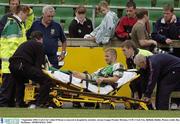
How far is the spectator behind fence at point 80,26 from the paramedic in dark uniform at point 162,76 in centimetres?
307

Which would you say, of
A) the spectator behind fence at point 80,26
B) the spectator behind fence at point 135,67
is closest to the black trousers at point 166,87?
the spectator behind fence at point 135,67

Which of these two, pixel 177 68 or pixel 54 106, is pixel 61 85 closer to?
pixel 54 106

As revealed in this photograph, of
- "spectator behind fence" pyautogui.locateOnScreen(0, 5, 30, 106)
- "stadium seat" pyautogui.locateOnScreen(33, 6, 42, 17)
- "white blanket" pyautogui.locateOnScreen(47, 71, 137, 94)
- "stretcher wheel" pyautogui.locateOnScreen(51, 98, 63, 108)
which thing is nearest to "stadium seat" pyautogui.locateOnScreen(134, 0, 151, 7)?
"stadium seat" pyautogui.locateOnScreen(33, 6, 42, 17)

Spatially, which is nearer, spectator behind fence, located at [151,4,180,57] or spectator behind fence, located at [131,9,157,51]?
spectator behind fence, located at [131,9,157,51]

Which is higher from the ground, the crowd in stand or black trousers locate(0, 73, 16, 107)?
the crowd in stand

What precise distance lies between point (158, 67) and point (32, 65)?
2.22 m

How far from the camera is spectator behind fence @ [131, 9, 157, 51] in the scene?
14.3 metres

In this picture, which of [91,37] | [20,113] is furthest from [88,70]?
[20,113]

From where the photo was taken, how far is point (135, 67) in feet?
45.9

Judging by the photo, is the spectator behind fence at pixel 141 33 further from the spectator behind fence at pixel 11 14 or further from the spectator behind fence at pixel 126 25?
the spectator behind fence at pixel 11 14

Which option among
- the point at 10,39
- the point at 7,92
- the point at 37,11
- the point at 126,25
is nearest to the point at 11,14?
the point at 10,39

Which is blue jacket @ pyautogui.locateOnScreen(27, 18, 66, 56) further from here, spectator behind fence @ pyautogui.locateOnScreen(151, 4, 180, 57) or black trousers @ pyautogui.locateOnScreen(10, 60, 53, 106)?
spectator behind fence @ pyautogui.locateOnScreen(151, 4, 180, 57)

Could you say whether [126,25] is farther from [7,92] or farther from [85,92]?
[7,92]

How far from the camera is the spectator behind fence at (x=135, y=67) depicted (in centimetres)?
1338
